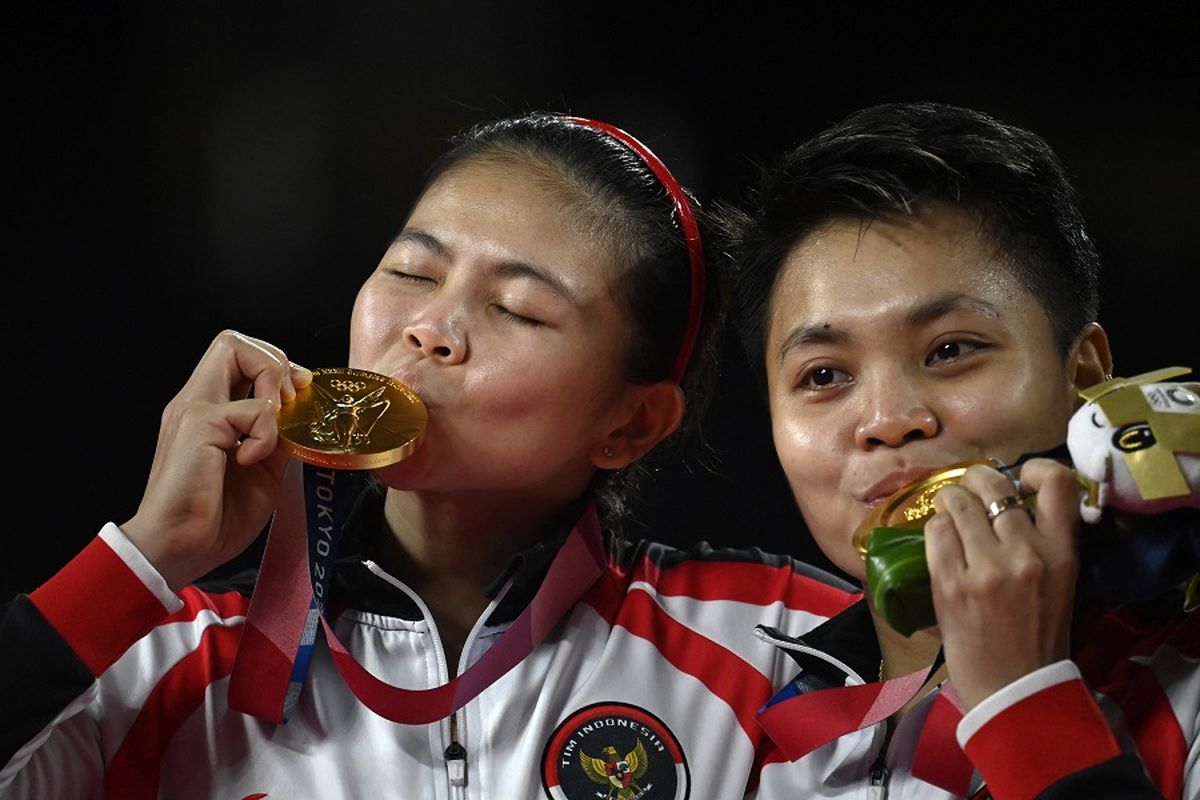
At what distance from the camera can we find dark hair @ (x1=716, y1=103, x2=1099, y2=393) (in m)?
2.29

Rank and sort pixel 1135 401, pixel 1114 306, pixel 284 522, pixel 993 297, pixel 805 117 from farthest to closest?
pixel 805 117, pixel 1114 306, pixel 284 522, pixel 993 297, pixel 1135 401

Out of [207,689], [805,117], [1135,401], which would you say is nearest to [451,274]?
[207,689]

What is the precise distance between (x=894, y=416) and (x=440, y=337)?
2.36 feet

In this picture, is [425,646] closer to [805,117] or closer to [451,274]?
[451,274]

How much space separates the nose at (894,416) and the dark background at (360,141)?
1.42 m

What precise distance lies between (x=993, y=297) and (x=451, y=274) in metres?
0.86

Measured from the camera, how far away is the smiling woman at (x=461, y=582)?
2.19 m

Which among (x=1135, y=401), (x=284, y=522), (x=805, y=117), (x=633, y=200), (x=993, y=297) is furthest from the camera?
(x=805, y=117)

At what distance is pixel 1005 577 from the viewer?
1715mm

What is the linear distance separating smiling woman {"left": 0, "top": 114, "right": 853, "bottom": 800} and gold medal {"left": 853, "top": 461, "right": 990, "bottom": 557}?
50 centimetres

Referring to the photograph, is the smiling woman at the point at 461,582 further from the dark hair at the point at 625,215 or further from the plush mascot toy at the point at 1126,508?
the plush mascot toy at the point at 1126,508

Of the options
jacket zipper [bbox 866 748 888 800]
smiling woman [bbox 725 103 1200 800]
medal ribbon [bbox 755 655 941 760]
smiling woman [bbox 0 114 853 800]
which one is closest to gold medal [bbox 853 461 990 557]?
smiling woman [bbox 725 103 1200 800]

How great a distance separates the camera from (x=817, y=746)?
7.20ft

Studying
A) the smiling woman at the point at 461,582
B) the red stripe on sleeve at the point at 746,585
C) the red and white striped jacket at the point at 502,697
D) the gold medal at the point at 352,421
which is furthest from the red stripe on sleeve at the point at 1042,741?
the gold medal at the point at 352,421
